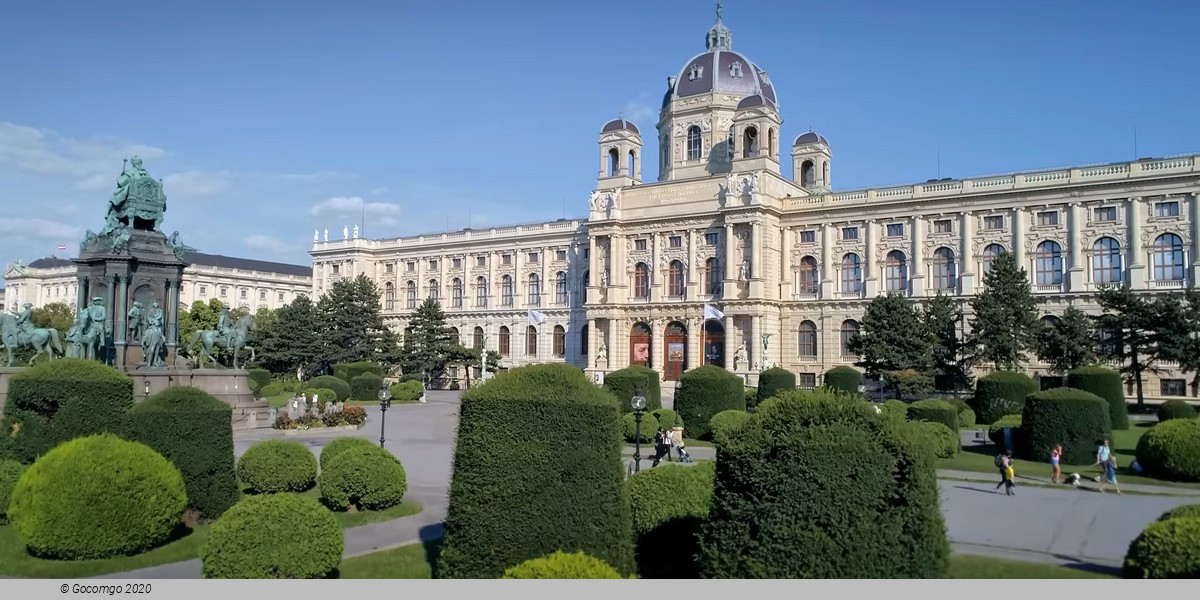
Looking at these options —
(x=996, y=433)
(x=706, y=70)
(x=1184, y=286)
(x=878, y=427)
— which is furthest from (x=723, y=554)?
(x=706, y=70)

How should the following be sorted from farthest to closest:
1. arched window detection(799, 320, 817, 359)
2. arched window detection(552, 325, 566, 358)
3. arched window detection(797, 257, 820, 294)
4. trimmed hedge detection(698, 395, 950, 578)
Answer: arched window detection(552, 325, 566, 358)
arched window detection(797, 257, 820, 294)
arched window detection(799, 320, 817, 359)
trimmed hedge detection(698, 395, 950, 578)

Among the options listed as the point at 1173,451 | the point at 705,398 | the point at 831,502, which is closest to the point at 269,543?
the point at 831,502

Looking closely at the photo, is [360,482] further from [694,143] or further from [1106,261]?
[694,143]

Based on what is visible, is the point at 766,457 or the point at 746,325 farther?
the point at 746,325

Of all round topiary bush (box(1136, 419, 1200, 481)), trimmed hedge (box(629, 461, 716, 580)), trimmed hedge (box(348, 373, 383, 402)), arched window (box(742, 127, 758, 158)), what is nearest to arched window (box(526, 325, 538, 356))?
trimmed hedge (box(348, 373, 383, 402))

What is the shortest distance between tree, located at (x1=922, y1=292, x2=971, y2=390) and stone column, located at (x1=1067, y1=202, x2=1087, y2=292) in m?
8.69

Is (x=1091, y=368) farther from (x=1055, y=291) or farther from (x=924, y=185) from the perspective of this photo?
(x=924, y=185)

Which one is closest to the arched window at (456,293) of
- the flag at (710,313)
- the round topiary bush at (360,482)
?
the flag at (710,313)

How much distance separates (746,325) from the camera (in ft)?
211

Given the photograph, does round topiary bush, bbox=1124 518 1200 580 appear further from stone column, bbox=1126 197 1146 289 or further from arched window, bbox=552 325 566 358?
arched window, bbox=552 325 566 358

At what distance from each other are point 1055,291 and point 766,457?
5379 cm

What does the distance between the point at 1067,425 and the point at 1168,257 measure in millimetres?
32225

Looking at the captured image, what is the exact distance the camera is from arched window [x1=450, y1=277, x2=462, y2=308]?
3420 inches

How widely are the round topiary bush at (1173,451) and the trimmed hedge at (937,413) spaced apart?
6.77 m
